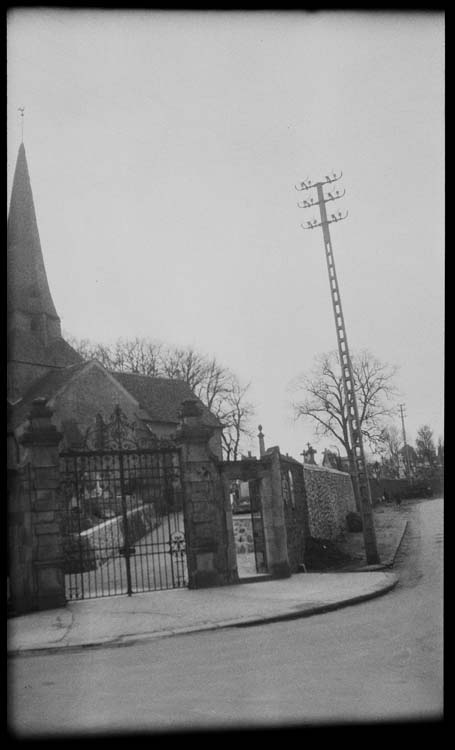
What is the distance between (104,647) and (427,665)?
4217 millimetres

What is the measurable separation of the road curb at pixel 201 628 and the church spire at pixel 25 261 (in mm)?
4106

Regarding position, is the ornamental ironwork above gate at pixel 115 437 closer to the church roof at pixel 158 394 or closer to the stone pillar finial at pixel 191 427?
the stone pillar finial at pixel 191 427

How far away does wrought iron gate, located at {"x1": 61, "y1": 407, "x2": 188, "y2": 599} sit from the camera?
12320 millimetres

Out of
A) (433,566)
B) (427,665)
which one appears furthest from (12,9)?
(433,566)

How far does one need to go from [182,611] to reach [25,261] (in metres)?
16.3

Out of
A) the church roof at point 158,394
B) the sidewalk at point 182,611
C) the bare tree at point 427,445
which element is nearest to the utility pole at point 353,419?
the sidewalk at point 182,611

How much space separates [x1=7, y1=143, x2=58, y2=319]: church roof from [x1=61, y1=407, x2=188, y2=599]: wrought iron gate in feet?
12.0

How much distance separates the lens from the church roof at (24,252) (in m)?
7.22

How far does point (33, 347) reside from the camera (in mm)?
37750

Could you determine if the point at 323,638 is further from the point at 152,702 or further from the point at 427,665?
the point at 152,702

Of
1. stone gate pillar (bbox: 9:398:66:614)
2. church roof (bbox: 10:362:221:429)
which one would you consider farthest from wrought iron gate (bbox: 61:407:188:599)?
church roof (bbox: 10:362:221:429)

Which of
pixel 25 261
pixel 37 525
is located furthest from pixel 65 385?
pixel 37 525

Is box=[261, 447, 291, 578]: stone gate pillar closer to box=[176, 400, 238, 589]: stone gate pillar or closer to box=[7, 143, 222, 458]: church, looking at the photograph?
box=[176, 400, 238, 589]: stone gate pillar

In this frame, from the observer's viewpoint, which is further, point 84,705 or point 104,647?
point 104,647
